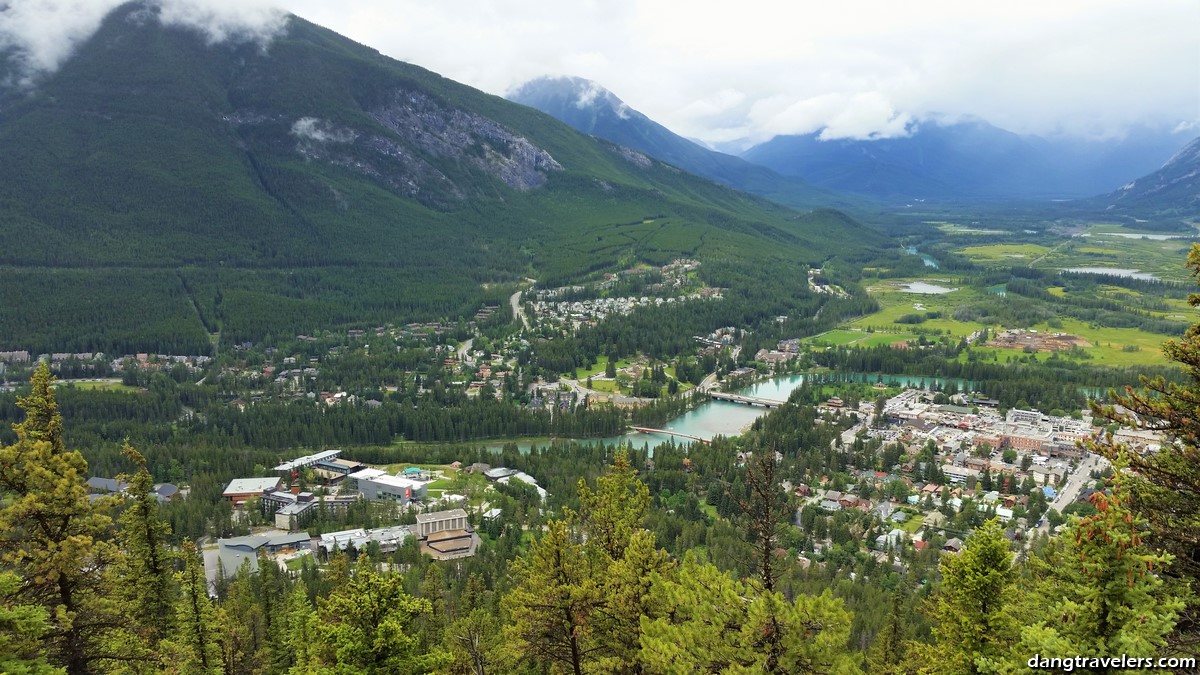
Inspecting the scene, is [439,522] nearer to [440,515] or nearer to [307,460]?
[440,515]

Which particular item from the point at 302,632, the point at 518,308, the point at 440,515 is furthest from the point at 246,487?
the point at 518,308

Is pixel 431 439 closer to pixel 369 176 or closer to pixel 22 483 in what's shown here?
pixel 22 483

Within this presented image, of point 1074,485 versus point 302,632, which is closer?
point 302,632

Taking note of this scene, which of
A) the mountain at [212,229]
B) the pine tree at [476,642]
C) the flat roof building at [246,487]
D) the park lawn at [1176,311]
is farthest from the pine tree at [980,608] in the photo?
the park lawn at [1176,311]

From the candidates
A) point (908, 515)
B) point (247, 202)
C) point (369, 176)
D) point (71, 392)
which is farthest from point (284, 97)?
point (908, 515)

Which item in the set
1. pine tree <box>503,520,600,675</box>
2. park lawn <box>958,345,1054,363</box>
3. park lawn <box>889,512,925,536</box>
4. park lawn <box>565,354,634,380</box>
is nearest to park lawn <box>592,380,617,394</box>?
park lawn <box>565,354,634,380</box>

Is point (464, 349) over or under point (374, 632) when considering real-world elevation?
under

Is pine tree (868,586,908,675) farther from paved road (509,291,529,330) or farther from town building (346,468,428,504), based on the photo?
paved road (509,291,529,330)
